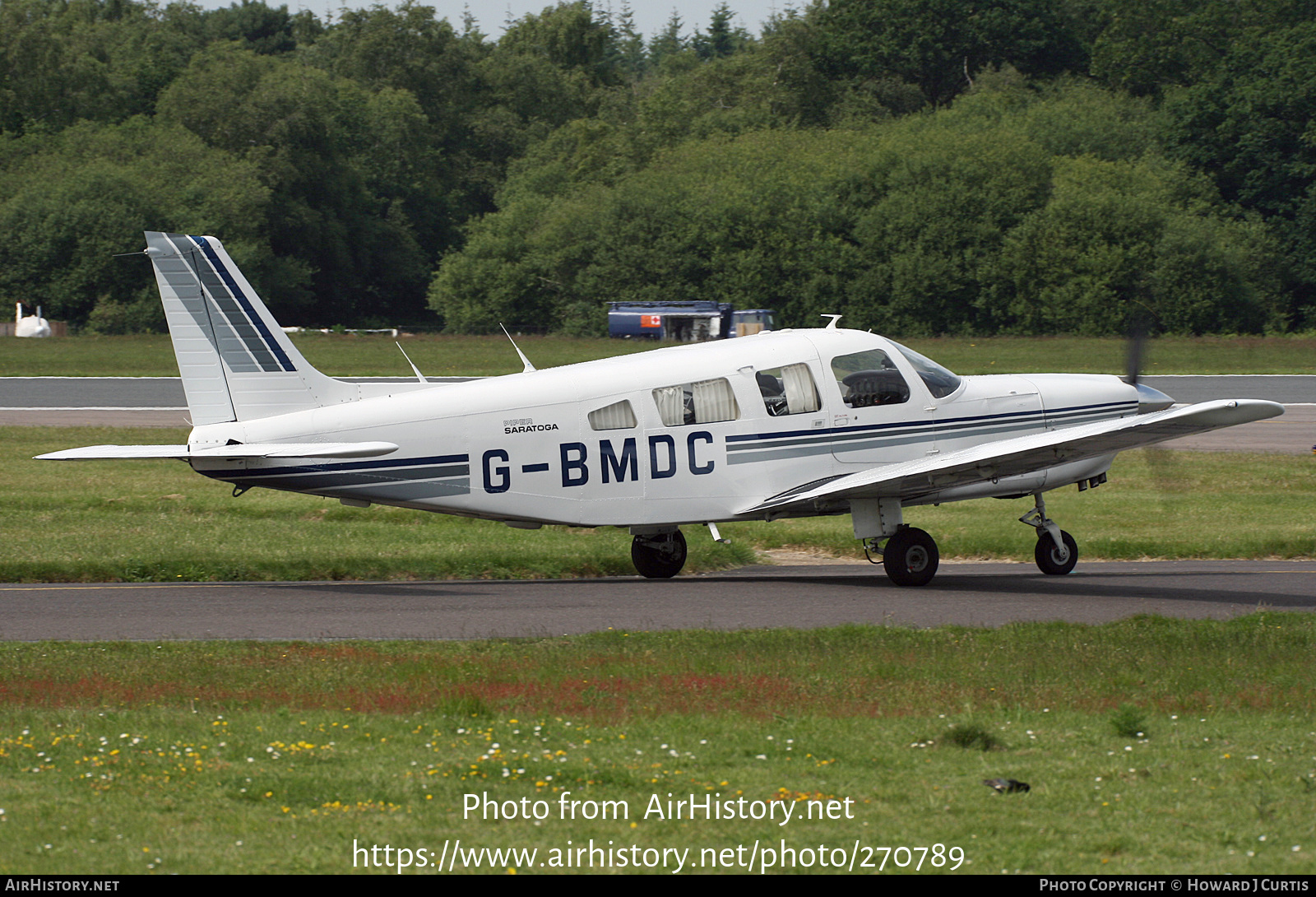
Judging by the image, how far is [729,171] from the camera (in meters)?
82.9

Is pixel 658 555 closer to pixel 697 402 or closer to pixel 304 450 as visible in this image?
pixel 697 402

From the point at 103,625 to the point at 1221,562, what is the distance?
13.4m

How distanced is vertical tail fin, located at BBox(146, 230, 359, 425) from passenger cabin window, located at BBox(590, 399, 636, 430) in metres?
2.74

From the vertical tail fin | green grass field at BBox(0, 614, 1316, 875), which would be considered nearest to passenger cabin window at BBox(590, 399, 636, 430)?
the vertical tail fin

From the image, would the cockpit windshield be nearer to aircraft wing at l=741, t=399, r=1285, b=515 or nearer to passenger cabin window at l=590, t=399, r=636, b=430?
aircraft wing at l=741, t=399, r=1285, b=515

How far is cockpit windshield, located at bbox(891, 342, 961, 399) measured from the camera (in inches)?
642

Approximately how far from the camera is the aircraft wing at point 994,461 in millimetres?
14484

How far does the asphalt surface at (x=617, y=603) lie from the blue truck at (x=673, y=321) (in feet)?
158

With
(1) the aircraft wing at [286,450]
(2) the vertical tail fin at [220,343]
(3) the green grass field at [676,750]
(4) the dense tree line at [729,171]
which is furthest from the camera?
(4) the dense tree line at [729,171]

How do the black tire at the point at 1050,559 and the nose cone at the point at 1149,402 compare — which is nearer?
the black tire at the point at 1050,559

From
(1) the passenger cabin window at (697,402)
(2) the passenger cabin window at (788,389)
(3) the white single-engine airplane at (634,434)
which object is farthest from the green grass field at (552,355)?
(1) the passenger cabin window at (697,402)

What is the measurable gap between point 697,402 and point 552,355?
162ft

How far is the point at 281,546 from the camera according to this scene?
60.4 ft

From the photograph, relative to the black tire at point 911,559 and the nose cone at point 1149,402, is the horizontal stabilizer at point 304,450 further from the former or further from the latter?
the nose cone at point 1149,402
